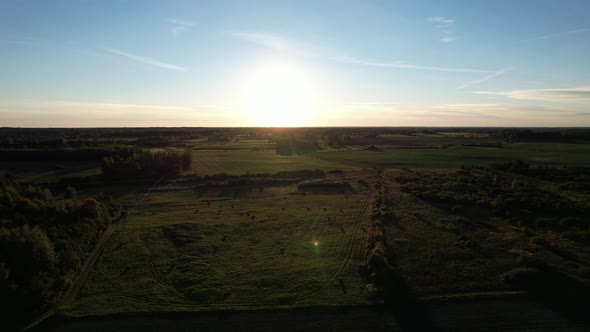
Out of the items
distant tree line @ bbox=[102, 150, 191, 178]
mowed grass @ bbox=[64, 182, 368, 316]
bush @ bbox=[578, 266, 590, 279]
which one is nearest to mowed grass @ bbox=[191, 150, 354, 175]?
distant tree line @ bbox=[102, 150, 191, 178]

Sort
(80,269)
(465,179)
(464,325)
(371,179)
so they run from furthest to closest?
(371,179) < (465,179) < (80,269) < (464,325)

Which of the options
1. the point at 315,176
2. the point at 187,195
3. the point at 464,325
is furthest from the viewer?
the point at 315,176

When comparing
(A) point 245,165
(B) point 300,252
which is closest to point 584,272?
(B) point 300,252

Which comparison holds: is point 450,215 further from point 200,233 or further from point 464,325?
point 200,233

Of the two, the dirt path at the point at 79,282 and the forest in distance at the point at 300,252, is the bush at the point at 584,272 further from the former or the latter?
the dirt path at the point at 79,282

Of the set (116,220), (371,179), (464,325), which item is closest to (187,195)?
(116,220)

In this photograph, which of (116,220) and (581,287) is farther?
(116,220)

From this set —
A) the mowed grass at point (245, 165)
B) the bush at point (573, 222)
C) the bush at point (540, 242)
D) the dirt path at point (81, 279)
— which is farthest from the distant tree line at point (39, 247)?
the bush at point (573, 222)
